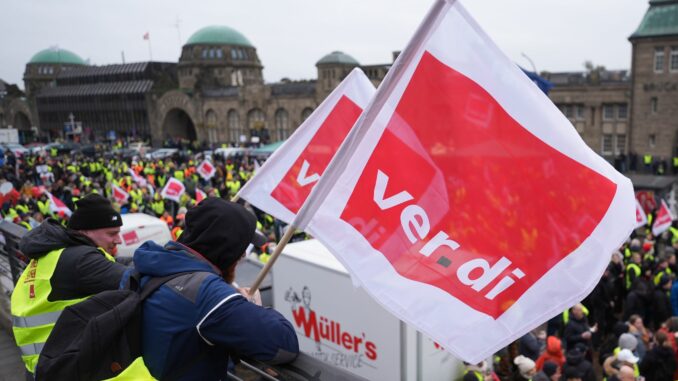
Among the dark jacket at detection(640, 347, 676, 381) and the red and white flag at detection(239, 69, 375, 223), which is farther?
the dark jacket at detection(640, 347, 676, 381)

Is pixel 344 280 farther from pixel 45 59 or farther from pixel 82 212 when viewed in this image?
pixel 45 59

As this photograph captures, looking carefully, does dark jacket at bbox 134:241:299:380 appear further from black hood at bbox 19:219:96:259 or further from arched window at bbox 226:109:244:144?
arched window at bbox 226:109:244:144

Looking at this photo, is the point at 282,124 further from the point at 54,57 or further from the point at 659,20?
the point at 54,57

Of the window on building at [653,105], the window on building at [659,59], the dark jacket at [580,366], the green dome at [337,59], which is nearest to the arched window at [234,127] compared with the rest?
the green dome at [337,59]

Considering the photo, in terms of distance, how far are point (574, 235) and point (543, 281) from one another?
11.1 inches

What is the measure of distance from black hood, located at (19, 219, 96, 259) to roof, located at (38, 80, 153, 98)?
254ft

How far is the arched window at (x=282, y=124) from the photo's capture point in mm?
56031

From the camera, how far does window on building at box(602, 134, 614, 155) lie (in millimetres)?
38031

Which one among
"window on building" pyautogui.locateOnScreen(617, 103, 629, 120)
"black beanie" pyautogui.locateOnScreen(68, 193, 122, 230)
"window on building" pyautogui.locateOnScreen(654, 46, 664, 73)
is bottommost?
"black beanie" pyautogui.locateOnScreen(68, 193, 122, 230)

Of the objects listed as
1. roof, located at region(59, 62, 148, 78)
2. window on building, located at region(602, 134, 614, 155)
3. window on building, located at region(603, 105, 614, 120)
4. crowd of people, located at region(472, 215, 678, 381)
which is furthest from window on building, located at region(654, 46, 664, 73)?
roof, located at region(59, 62, 148, 78)

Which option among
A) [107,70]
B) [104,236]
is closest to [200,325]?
[104,236]

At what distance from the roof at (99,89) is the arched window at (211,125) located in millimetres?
16256

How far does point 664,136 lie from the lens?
35688mm

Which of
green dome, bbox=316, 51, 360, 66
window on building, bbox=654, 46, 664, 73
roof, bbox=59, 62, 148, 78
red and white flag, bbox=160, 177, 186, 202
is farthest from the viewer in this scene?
roof, bbox=59, 62, 148, 78
